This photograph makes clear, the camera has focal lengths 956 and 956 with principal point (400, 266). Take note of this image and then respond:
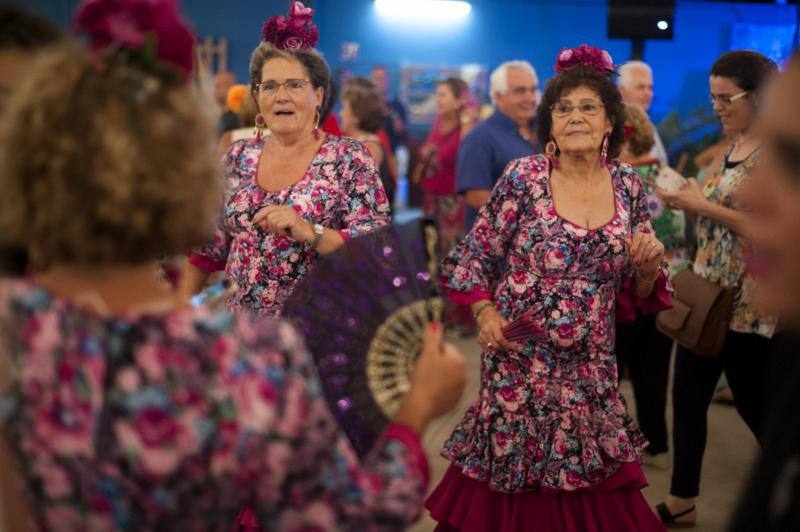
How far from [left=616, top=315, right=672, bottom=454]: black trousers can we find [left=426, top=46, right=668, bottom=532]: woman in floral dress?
1.33m

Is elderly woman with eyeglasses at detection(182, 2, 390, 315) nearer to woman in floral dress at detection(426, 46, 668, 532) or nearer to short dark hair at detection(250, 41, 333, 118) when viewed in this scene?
short dark hair at detection(250, 41, 333, 118)

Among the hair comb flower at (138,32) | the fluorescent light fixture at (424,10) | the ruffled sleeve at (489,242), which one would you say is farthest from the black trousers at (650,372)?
the fluorescent light fixture at (424,10)

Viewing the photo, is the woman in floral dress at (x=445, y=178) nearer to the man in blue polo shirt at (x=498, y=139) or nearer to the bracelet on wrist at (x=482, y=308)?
the man in blue polo shirt at (x=498, y=139)

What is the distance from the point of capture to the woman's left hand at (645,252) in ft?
10.2

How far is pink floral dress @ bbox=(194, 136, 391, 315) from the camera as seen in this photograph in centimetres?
304

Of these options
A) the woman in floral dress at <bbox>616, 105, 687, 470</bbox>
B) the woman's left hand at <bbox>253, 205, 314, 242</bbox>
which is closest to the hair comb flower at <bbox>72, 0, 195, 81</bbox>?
the woman's left hand at <bbox>253, 205, 314, 242</bbox>

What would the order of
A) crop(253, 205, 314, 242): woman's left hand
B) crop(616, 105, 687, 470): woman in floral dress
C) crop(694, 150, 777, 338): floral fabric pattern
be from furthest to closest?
crop(616, 105, 687, 470): woman in floral dress
crop(694, 150, 777, 338): floral fabric pattern
crop(253, 205, 314, 242): woman's left hand

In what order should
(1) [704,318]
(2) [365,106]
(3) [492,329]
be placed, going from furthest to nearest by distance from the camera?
(2) [365,106], (1) [704,318], (3) [492,329]

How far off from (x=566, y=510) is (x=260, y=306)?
1.24 meters

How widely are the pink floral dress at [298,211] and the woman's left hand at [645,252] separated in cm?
82

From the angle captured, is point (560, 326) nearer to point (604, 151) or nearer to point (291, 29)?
point (604, 151)

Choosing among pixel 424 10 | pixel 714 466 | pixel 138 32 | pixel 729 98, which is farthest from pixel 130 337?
pixel 424 10

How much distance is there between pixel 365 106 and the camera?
22.2 ft

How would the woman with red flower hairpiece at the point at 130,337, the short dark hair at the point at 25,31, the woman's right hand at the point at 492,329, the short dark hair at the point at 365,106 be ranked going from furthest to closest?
1. the short dark hair at the point at 365,106
2. the woman's right hand at the point at 492,329
3. the short dark hair at the point at 25,31
4. the woman with red flower hairpiece at the point at 130,337
